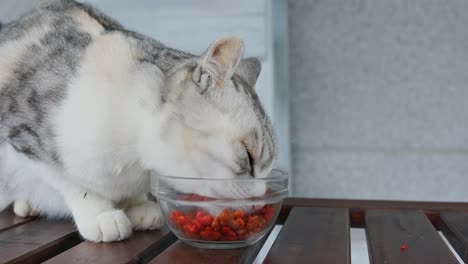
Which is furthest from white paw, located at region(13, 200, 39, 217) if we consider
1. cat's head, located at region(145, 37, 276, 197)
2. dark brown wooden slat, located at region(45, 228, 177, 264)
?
cat's head, located at region(145, 37, 276, 197)

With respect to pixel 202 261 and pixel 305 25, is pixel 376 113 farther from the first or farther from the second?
pixel 202 261

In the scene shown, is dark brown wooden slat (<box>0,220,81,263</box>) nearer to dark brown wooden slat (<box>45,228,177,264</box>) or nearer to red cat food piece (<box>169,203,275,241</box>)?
dark brown wooden slat (<box>45,228,177,264</box>)

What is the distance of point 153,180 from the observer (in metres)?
1.01

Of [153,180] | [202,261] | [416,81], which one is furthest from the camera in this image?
[416,81]

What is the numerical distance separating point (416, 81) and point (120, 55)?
1.40m

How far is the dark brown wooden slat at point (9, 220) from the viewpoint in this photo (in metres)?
1.16

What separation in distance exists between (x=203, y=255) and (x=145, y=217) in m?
0.27

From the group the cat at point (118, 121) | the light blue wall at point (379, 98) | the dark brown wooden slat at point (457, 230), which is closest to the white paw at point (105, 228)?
the cat at point (118, 121)

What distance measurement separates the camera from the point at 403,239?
1044 mm

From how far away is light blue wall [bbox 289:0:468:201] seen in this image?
2.10 m

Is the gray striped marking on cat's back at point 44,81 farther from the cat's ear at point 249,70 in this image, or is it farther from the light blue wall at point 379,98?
the light blue wall at point 379,98

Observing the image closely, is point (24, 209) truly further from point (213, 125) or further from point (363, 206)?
point (363, 206)

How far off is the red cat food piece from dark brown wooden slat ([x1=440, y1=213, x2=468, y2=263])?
0.38m

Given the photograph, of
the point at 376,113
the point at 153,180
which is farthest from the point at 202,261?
the point at 376,113
